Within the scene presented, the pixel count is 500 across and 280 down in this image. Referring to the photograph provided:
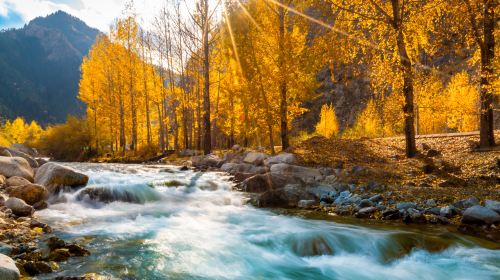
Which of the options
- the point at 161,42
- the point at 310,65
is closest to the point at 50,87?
the point at 161,42

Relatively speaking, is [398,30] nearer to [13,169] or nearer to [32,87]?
[13,169]

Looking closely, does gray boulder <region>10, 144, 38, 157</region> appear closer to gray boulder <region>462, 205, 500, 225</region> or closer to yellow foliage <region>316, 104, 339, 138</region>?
yellow foliage <region>316, 104, 339, 138</region>

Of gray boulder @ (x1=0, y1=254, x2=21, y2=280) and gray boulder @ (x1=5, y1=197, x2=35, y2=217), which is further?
gray boulder @ (x1=5, y1=197, x2=35, y2=217)

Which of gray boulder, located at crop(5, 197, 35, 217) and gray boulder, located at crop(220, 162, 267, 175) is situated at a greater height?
gray boulder, located at crop(220, 162, 267, 175)

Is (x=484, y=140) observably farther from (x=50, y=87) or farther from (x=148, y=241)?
(x=50, y=87)

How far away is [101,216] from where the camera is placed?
24.0 feet

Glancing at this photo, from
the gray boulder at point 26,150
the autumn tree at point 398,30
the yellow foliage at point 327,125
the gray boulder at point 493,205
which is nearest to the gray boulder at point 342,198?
the gray boulder at point 493,205

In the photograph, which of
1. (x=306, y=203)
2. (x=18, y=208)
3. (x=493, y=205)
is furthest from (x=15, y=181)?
(x=493, y=205)

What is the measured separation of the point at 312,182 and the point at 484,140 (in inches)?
209

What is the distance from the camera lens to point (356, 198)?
7957 mm

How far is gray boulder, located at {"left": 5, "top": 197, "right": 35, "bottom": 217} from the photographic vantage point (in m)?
6.54

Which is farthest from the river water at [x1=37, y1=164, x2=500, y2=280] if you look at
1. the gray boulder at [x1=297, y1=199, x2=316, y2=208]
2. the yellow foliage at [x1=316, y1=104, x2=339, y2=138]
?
the yellow foliage at [x1=316, y1=104, x2=339, y2=138]

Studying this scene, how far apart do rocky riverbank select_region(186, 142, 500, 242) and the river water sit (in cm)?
51

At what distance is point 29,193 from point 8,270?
4.79 m
